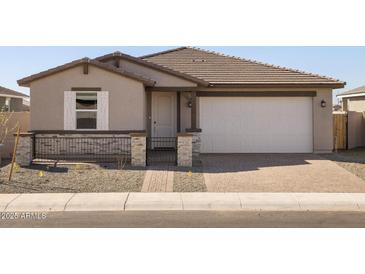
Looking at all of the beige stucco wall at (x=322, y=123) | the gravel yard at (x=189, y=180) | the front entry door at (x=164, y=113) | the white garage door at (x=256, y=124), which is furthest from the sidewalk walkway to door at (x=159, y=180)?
the beige stucco wall at (x=322, y=123)

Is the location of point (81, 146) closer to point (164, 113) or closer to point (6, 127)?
point (6, 127)

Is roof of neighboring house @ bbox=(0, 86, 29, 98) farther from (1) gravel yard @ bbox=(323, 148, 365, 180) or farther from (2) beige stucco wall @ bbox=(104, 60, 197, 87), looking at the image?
(1) gravel yard @ bbox=(323, 148, 365, 180)

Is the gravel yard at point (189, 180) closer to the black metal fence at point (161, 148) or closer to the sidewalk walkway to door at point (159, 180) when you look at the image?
the sidewalk walkway to door at point (159, 180)

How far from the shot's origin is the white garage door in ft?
57.1

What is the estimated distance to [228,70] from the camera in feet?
60.2

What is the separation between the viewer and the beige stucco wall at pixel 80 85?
14.7 m

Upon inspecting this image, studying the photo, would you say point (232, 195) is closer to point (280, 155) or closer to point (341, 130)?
point (280, 155)

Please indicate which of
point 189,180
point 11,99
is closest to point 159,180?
point 189,180

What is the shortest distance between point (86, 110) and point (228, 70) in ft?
22.2

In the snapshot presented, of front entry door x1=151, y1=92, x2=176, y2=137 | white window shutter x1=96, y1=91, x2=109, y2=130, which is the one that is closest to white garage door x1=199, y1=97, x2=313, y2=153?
front entry door x1=151, y1=92, x2=176, y2=137

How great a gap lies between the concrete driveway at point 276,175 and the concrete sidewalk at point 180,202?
2.55 feet

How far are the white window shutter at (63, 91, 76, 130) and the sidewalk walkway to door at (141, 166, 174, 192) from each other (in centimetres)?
361

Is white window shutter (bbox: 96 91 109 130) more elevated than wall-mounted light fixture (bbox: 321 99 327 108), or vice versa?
wall-mounted light fixture (bbox: 321 99 327 108)

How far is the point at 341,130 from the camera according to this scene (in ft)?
66.8
